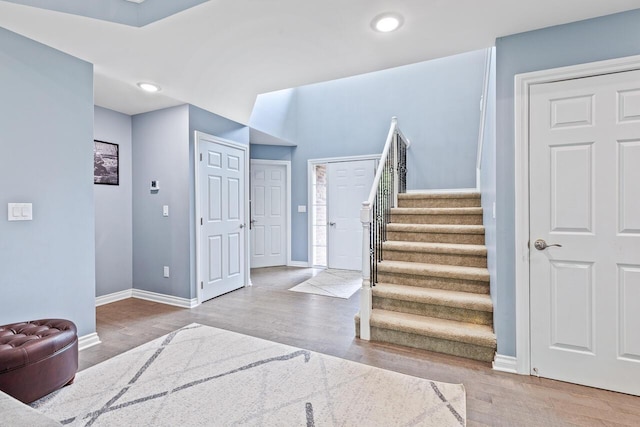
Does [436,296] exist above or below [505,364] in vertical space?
above

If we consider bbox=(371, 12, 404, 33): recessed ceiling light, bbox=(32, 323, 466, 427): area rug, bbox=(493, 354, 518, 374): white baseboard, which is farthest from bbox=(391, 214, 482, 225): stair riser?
bbox=(371, 12, 404, 33): recessed ceiling light

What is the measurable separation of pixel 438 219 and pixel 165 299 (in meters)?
3.41

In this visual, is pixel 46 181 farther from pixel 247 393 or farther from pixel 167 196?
pixel 247 393

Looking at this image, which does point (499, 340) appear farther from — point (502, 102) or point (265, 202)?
point (265, 202)

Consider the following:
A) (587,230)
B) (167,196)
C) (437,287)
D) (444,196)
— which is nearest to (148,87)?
(167,196)

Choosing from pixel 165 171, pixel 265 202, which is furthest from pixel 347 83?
pixel 165 171

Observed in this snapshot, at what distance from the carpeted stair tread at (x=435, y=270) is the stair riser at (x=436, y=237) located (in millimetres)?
362

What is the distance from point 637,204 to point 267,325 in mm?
2914

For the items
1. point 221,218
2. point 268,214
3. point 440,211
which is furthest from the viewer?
point 268,214

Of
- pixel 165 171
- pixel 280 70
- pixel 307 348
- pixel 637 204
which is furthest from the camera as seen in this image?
pixel 165 171

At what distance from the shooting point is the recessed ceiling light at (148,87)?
2947mm

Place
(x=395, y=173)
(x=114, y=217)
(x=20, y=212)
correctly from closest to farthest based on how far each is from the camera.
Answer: (x=20, y=212), (x=114, y=217), (x=395, y=173)

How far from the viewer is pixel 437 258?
9.93 feet

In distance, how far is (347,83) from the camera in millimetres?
5559
